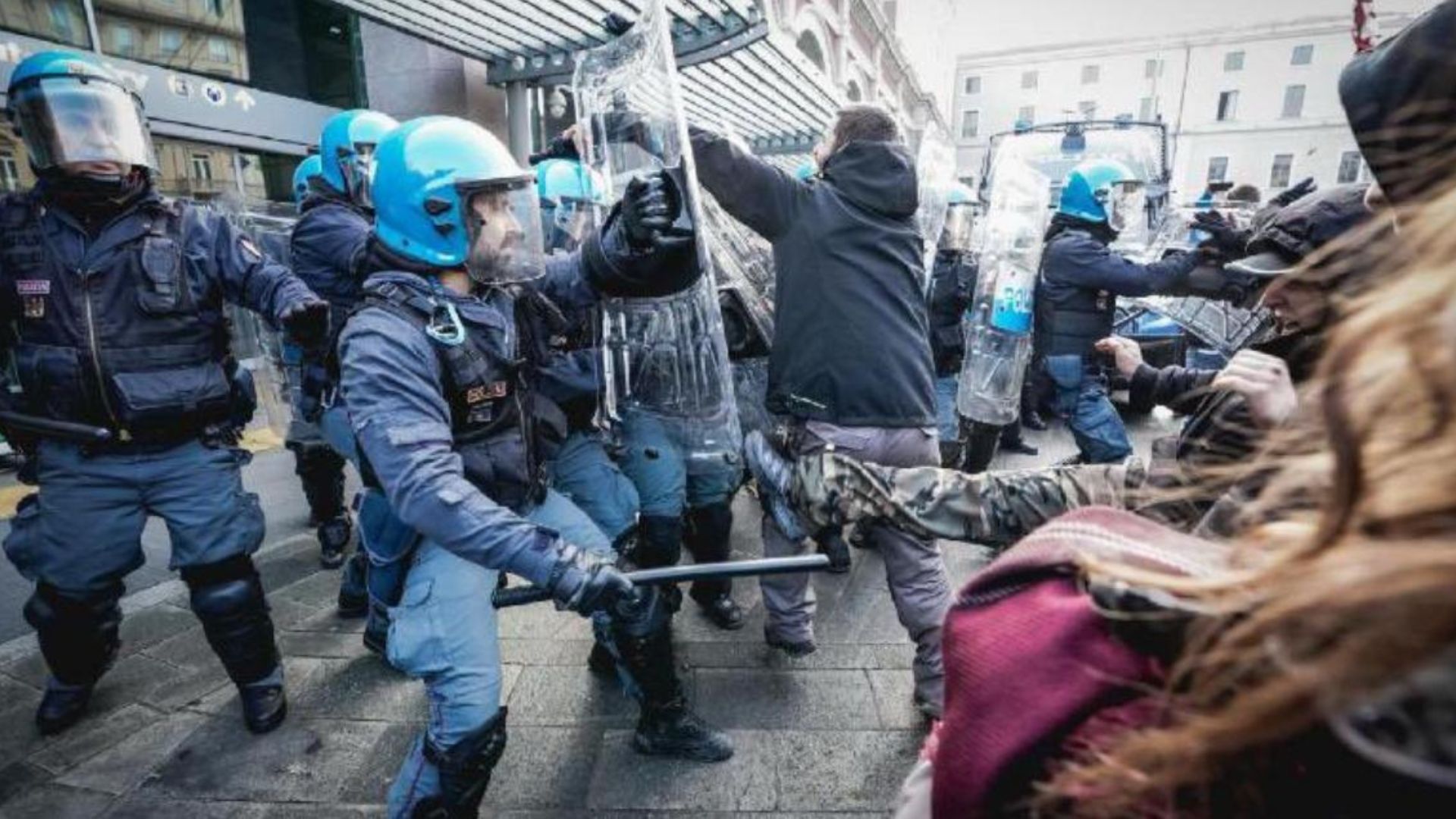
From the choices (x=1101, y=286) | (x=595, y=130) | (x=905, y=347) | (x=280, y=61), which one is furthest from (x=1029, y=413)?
(x=280, y=61)

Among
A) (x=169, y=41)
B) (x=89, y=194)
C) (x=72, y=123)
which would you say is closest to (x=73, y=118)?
(x=72, y=123)

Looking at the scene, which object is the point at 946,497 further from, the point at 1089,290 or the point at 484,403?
the point at 1089,290

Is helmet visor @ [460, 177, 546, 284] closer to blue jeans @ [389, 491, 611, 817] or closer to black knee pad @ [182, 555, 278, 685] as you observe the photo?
blue jeans @ [389, 491, 611, 817]

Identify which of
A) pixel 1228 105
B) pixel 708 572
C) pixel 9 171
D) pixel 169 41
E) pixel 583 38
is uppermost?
pixel 1228 105

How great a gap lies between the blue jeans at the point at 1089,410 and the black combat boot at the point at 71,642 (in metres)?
4.58

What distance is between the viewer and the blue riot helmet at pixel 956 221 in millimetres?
5324

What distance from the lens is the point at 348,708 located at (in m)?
2.75

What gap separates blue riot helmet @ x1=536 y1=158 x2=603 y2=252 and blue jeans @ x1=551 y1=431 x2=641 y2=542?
3.87 ft

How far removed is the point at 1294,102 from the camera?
43.4 meters

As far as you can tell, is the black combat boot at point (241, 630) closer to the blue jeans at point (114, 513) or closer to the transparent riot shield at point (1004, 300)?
the blue jeans at point (114, 513)

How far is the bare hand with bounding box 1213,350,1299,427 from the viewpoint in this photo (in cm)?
136

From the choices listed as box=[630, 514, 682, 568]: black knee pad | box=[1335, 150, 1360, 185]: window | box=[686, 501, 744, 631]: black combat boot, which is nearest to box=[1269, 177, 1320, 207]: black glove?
box=[686, 501, 744, 631]: black combat boot

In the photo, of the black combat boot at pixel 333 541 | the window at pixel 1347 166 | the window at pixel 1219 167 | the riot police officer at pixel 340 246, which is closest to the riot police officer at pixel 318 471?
the black combat boot at pixel 333 541

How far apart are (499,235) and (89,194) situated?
1578 mm
